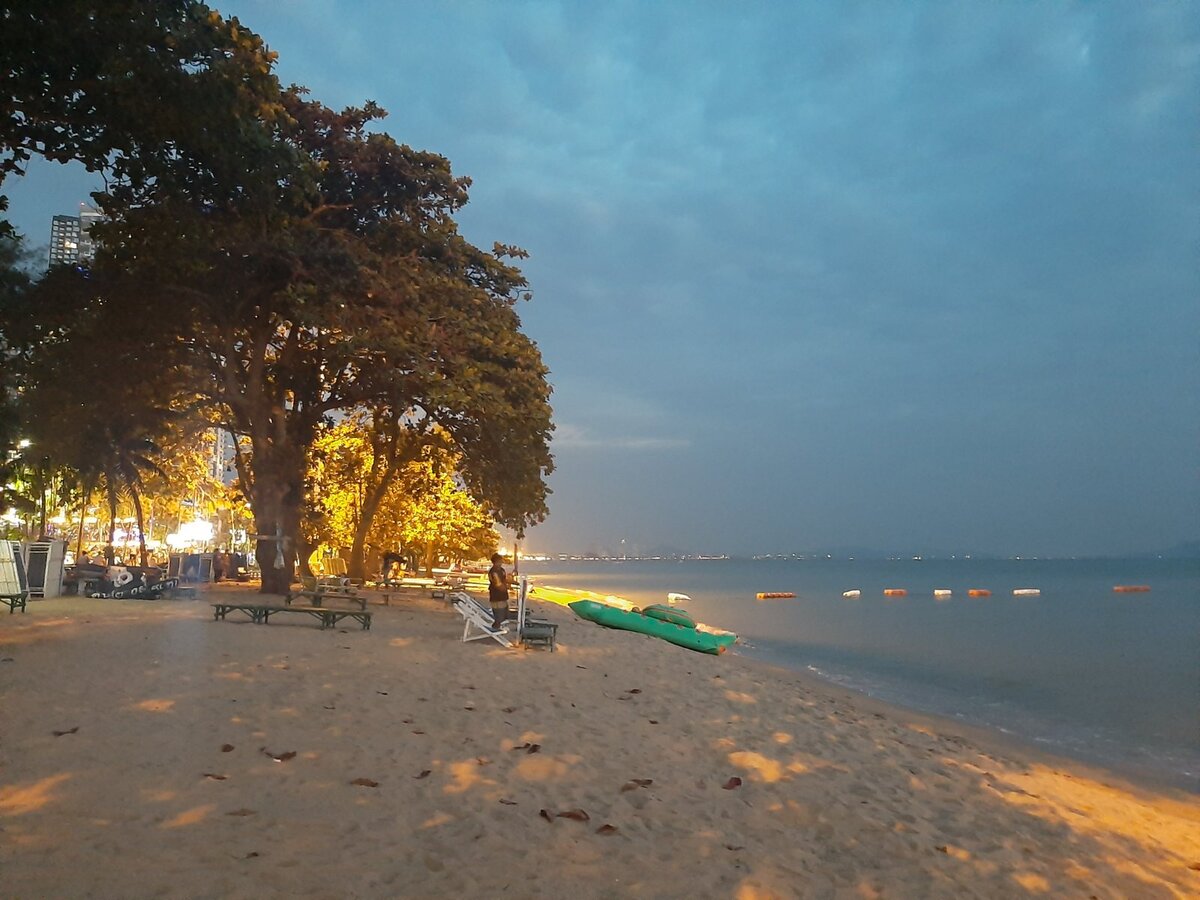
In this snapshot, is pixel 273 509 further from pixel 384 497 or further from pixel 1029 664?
pixel 1029 664

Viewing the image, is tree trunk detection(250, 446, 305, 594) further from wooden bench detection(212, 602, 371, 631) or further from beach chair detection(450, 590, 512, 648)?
beach chair detection(450, 590, 512, 648)

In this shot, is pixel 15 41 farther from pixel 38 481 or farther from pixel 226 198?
pixel 38 481

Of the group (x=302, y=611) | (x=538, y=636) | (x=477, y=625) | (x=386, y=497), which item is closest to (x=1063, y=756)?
(x=538, y=636)

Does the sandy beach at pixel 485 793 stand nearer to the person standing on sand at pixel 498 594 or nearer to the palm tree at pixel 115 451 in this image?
the person standing on sand at pixel 498 594

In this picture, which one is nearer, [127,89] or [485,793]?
[485,793]

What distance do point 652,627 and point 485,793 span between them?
47.5 ft

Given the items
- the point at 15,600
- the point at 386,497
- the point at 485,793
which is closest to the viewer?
the point at 485,793

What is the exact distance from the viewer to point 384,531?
1332 inches

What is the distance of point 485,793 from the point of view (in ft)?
19.0

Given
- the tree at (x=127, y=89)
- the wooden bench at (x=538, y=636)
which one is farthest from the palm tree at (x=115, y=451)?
the wooden bench at (x=538, y=636)

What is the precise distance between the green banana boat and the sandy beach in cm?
853

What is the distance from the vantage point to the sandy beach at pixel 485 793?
4422 mm

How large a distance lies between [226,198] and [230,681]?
8.95m

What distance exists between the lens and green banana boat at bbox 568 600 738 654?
19750mm
